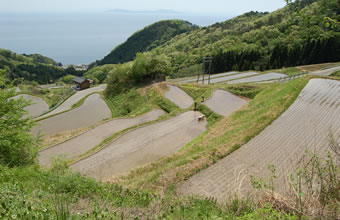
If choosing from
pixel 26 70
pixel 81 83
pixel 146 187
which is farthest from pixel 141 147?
pixel 26 70

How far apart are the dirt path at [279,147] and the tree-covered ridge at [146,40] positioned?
426 feet

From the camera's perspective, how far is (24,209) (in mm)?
2779

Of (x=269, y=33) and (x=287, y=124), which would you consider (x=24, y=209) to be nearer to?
(x=287, y=124)

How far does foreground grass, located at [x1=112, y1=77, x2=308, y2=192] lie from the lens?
314 inches

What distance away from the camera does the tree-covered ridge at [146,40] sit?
143 meters

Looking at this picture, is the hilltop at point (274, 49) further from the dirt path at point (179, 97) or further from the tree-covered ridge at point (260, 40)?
the dirt path at point (179, 97)

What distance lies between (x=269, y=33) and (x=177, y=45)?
158 feet

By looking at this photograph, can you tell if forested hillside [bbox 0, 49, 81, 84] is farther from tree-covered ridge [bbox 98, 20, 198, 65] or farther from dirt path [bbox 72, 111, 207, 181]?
dirt path [bbox 72, 111, 207, 181]

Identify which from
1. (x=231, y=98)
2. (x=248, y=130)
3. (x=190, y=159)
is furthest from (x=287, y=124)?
(x=231, y=98)

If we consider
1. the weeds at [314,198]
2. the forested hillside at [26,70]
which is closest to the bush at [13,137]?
the weeds at [314,198]

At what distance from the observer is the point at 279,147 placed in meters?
9.89

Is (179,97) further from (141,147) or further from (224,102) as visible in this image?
(141,147)

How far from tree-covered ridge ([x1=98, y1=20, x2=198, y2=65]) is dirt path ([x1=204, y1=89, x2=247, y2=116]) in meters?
122

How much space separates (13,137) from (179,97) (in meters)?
16.3
